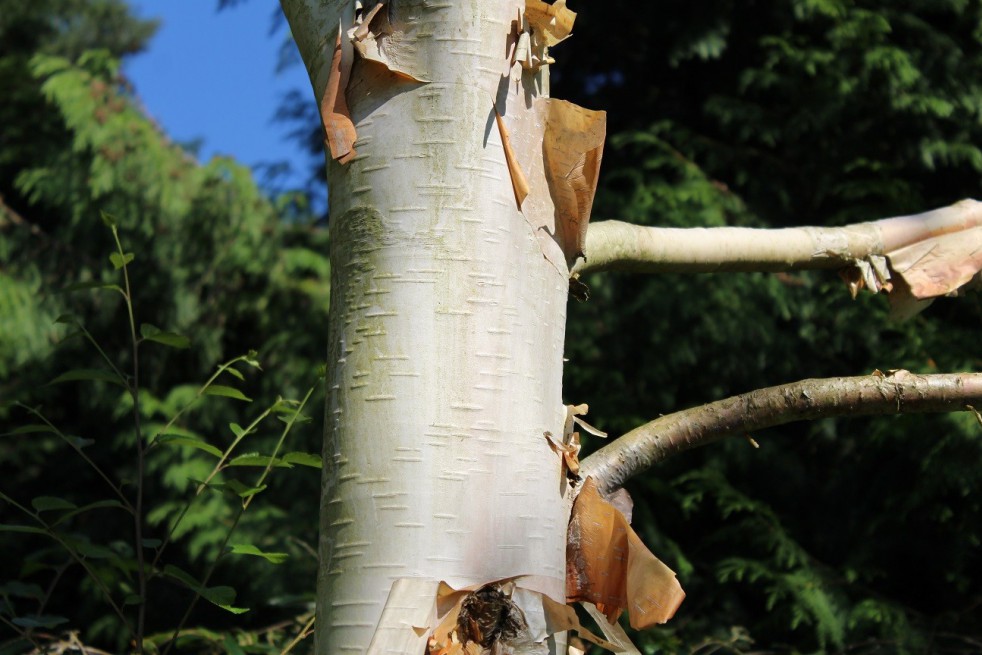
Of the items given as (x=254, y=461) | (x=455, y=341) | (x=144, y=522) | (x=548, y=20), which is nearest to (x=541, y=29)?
(x=548, y=20)

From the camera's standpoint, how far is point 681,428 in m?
1.12

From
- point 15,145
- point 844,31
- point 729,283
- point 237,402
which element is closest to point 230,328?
point 237,402

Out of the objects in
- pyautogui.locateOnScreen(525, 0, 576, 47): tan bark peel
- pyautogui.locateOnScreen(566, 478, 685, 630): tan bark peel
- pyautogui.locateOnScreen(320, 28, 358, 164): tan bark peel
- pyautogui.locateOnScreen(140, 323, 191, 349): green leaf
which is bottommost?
pyautogui.locateOnScreen(566, 478, 685, 630): tan bark peel

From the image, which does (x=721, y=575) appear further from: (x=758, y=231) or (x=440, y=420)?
(x=440, y=420)

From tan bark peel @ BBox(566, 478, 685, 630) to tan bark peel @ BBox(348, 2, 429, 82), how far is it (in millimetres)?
429

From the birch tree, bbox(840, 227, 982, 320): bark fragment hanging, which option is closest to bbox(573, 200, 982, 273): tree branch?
bbox(840, 227, 982, 320): bark fragment hanging

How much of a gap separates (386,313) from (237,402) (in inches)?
120

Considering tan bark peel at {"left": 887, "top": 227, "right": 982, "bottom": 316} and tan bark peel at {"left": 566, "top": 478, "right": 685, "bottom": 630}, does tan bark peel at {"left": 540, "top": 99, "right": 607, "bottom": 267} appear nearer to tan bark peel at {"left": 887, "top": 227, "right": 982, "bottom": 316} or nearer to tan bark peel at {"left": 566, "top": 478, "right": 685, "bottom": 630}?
tan bark peel at {"left": 566, "top": 478, "right": 685, "bottom": 630}

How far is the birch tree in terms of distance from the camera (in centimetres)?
81

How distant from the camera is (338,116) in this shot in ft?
2.99

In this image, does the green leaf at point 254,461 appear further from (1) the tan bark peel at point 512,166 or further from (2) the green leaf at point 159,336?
(1) the tan bark peel at point 512,166

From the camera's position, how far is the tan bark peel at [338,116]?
0.91m

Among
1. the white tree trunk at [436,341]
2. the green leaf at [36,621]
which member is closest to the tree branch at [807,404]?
the white tree trunk at [436,341]

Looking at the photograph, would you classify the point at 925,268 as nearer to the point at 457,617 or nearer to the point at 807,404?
the point at 807,404
